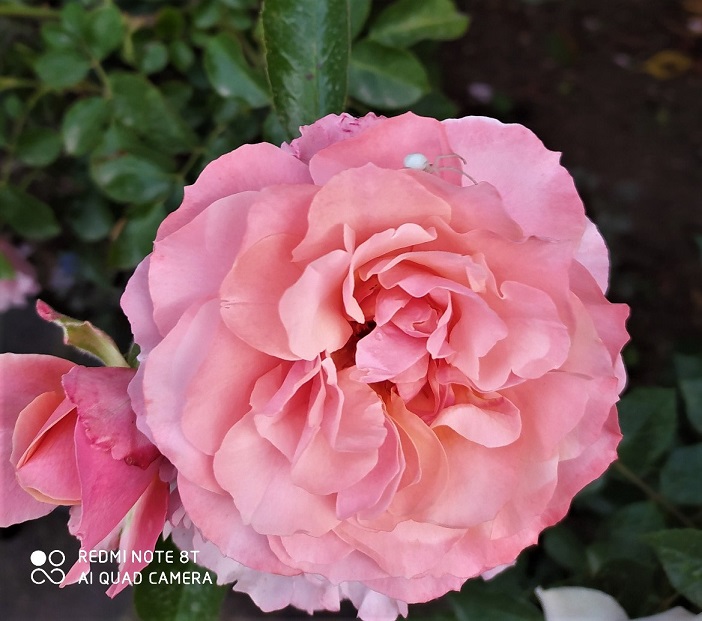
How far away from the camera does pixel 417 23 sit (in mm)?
793

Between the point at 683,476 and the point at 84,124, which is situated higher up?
the point at 84,124

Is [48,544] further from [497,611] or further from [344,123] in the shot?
[344,123]

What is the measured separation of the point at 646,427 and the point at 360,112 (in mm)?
563

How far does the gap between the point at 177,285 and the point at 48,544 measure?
95 cm

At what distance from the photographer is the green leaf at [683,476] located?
749mm

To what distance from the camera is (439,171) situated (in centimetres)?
37

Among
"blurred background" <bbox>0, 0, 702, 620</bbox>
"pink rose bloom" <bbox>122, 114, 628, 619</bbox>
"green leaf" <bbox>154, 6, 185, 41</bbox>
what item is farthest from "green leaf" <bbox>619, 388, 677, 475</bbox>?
"green leaf" <bbox>154, 6, 185, 41</bbox>

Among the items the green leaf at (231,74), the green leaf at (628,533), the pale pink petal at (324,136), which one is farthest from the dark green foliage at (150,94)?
the green leaf at (628,533)

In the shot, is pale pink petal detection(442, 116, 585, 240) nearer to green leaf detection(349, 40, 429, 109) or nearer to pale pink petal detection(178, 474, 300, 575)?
pale pink petal detection(178, 474, 300, 575)

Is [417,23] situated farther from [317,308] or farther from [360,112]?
[317,308]

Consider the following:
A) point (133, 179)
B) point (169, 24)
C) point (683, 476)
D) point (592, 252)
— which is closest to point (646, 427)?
point (683, 476)

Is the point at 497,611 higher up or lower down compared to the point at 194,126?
lower down

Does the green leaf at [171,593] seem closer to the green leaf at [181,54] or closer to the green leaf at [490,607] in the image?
the green leaf at [490,607]

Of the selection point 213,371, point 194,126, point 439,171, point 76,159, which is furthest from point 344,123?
point 76,159
